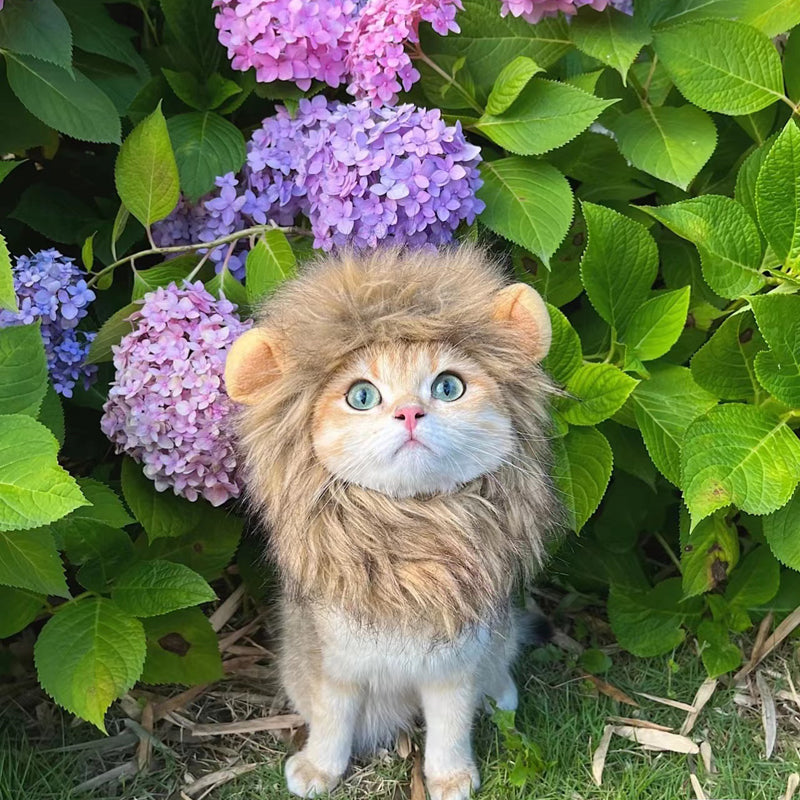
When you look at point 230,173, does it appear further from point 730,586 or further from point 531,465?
point 730,586


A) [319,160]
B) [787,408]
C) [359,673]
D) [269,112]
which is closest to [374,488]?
[359,673]

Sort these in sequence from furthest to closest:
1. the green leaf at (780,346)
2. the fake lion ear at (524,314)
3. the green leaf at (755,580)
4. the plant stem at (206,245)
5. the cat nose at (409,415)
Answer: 1. the green leaf at (755,580)
2. the plant stem at (206,245)
3. the green leaf at (780,346)
4. the fake lion ear at (524,314)
5. the cat nose at (409,415)

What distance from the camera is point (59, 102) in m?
1.24

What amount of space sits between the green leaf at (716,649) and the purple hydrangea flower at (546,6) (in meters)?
0.90

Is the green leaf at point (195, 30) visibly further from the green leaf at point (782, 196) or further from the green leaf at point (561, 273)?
the green leaf at point (782, 196)

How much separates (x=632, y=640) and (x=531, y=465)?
54cm

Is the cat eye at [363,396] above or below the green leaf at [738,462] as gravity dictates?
above

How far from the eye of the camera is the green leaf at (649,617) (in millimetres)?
1514

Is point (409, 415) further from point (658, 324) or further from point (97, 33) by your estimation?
point (97, 33)

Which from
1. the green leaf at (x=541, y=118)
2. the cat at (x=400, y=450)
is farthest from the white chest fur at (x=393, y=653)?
the green leaf at (x=541, y=118)

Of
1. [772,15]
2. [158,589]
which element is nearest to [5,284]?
[158,589]

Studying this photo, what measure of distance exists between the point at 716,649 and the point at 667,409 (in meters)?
0.44

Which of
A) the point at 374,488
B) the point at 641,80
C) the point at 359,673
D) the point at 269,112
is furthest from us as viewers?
the point at 269,112

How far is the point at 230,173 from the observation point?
1.29 meters
